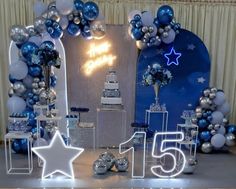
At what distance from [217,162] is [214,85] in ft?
4.74

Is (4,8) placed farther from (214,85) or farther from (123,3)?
(214,85)

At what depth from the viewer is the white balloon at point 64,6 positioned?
4027 millimetres

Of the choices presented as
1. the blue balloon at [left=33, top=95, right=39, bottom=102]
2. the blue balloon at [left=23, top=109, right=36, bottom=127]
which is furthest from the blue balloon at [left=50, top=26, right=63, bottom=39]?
the blue balloon at [left=23, top=109, right=36, bottom=127]

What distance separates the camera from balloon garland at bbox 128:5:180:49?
432 centimetres

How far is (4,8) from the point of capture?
4918 mm

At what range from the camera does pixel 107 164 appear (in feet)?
12.1

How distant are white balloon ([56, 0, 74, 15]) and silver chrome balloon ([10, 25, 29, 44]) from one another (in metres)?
0.58

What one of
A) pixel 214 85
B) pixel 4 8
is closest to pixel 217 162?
pixel 214 85

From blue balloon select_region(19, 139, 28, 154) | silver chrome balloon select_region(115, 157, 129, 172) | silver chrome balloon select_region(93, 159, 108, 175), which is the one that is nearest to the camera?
silver chrome balloon select_region(93, 159, 108, 175)

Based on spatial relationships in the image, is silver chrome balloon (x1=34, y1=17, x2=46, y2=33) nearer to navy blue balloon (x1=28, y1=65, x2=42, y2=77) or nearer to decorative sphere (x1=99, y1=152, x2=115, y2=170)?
navy blue balloon (x1=28, y1=65, x2=42, y2=77)

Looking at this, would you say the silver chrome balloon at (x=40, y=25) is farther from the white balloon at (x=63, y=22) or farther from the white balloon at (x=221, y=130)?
the white balloon at (x=221, y=130)

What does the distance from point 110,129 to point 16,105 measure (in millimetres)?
1436

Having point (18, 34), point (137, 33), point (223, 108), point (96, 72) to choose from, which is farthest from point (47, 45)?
point (223, 108)

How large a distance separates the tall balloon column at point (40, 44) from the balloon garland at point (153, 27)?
46 cm
